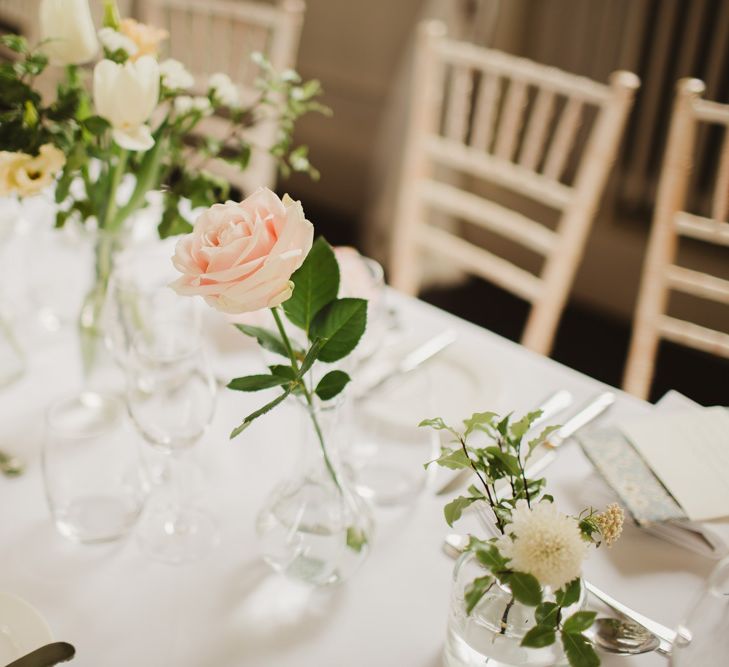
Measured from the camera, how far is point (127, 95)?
83 cm

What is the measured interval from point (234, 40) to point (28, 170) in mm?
1120

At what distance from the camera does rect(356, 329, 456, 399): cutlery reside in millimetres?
1098

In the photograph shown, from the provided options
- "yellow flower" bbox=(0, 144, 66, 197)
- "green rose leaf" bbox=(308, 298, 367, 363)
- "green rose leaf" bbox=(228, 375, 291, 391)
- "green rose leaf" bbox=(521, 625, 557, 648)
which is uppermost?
"yellow flower" bbox=(0, 144, 66, 197)

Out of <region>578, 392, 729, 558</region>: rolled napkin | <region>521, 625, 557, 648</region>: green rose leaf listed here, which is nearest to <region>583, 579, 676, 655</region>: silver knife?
<region>578, 392, 729, 558</region>: rolled napkin

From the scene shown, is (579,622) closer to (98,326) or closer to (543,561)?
(543,561)

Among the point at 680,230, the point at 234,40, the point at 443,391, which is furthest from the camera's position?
the point at 234,40

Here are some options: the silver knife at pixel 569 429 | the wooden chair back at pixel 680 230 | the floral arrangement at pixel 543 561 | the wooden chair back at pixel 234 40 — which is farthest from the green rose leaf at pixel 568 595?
the wooden chair back at pixel 234 40

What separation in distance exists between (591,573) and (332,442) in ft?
1.02

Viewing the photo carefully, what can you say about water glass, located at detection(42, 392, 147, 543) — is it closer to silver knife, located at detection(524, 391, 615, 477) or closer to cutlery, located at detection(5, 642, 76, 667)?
cutlery, located at detection(5, 642, 76, 667)

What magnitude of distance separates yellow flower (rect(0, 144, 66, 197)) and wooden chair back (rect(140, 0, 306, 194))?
0.92 metres

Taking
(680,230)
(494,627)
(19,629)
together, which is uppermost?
(680,230)

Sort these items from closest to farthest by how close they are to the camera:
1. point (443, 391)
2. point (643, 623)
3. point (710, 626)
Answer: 1. point (710, 626)
2. point (643, 623)
3. point (443, 391)

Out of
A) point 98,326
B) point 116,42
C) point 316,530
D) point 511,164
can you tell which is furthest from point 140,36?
point 511,164

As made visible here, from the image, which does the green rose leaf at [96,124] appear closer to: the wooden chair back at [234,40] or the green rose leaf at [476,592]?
the green rose leaf at [476,592]
